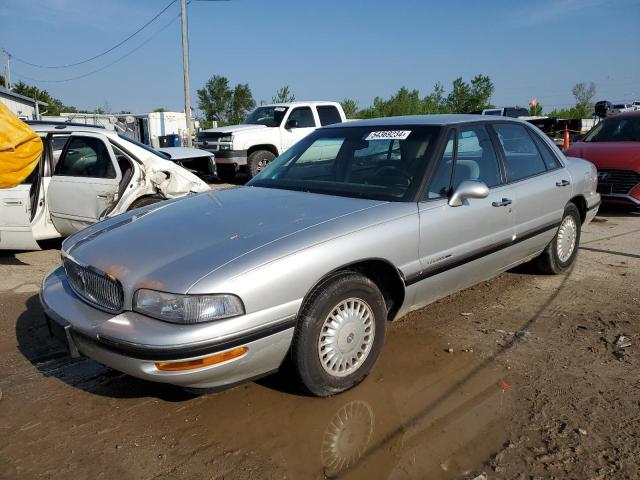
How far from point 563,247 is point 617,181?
3.69 meters

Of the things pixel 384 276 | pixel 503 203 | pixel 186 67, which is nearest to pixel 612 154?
pixel 503 203

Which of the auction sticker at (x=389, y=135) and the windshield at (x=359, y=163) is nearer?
the windshield at (x=359, y=163)

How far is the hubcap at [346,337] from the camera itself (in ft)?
9.45

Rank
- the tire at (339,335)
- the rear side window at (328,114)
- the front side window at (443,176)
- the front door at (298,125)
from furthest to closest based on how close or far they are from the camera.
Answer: the rear side window at (328,114)
the front door at (298,125)
the front side window at (443,176)
the tire at (339,335)

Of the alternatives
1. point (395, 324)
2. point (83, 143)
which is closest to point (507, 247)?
point (395, 324)

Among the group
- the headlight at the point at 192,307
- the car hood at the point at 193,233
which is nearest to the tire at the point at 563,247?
the car hood at the point at 193,233

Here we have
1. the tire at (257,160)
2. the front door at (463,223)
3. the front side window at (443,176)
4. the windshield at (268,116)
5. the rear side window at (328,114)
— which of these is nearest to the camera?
the front door at (463,223)

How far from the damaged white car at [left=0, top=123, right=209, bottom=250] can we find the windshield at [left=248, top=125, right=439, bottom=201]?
2359 millimetres

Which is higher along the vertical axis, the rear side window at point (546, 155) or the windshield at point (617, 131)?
the windshield at point (617, 131)

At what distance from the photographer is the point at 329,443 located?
8.49ft

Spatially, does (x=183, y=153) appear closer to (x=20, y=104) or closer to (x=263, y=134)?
(x=263, y=134)

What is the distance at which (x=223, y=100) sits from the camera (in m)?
45.6

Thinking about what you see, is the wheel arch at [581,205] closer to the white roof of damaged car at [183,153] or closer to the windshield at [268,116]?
the white roof of damaged car at [183,153]

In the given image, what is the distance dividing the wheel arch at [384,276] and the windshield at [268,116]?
9833 millimetres
